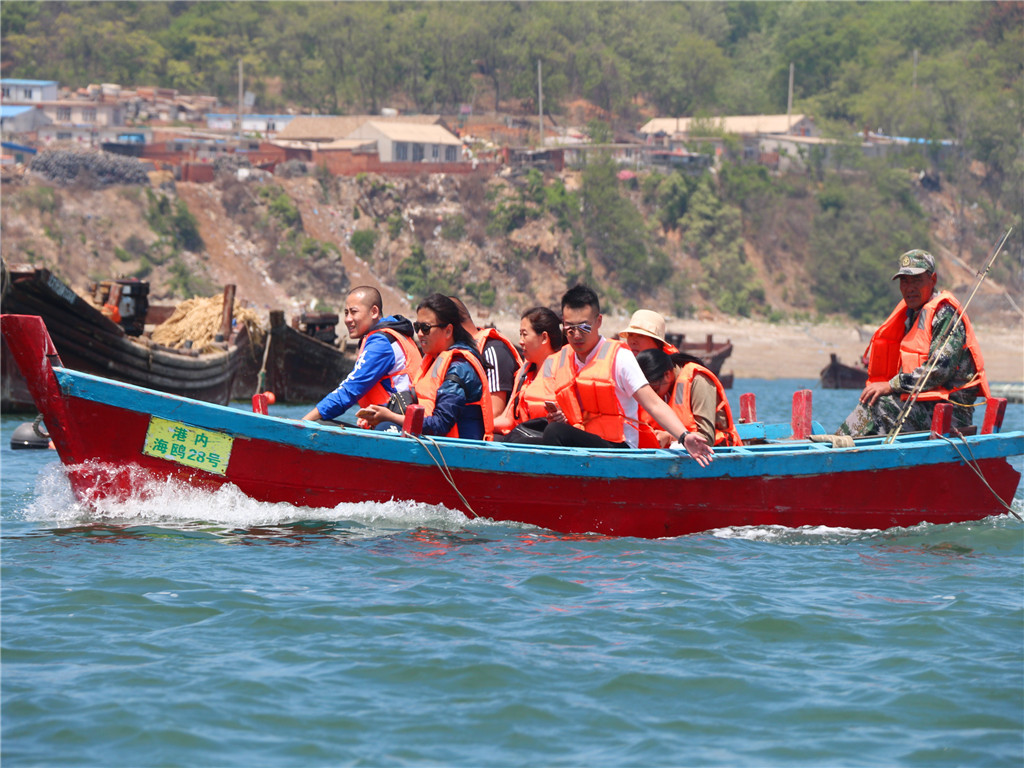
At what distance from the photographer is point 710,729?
495 centimetres

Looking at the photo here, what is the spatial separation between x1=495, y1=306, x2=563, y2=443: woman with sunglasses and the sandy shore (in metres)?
43.6

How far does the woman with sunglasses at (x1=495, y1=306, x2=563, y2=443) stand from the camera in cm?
857

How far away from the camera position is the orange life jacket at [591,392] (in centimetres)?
797

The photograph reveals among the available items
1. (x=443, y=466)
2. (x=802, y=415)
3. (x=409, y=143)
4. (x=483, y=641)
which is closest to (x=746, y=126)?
(x=409, y=143)

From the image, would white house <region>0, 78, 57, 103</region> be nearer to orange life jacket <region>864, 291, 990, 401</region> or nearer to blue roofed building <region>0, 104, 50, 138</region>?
blue roofed building <region>0, 104, 50, 138</region>

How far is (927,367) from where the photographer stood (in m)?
8.76

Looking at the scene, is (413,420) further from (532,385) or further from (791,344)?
(791,344)

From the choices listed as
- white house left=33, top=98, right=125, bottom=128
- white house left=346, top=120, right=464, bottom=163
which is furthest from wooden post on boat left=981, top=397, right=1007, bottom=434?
white house left=33, top=98, right=125, bottom=128

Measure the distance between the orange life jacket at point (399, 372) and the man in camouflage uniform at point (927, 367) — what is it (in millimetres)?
3224

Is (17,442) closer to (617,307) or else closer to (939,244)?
(617,307)

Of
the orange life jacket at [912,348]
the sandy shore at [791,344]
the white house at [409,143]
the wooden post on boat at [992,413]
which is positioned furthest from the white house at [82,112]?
the wooden post on boat at [992,413]

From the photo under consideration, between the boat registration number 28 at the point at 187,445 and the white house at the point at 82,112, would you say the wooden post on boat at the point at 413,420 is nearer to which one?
the boat registration number 28 at the point at 187,445

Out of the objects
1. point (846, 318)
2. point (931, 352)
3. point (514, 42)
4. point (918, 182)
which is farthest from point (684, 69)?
point (931, 352)

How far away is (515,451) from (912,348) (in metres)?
3.08
